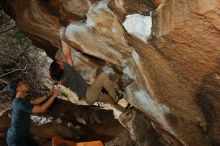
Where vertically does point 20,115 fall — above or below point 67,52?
above

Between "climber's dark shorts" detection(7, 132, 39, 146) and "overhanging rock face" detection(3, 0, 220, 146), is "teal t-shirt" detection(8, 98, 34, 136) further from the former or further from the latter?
"overhanging rock face" detection(3, 0, 220, 146)

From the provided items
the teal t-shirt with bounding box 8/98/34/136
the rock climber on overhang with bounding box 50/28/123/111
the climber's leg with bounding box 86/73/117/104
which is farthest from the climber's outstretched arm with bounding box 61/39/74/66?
the teal t-shirt with bounding box 8/98/34/136

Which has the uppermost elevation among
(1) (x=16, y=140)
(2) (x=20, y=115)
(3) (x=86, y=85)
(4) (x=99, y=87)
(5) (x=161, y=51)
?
(5) (x=161, y=51)

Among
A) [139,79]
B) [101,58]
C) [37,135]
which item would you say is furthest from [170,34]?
[37,135]

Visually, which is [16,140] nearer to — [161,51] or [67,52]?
[161,51]

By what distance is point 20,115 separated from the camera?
5.80 meters

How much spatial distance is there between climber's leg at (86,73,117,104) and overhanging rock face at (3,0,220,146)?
294 mm

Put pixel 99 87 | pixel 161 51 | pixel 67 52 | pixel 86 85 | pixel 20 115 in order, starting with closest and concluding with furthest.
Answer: pixel 161 51
pixel 20 115
pixel 99 87
pixel 86 85
pixel 67 52

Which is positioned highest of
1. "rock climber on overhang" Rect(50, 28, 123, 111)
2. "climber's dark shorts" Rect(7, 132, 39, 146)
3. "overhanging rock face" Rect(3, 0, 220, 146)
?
"overhanging rock face" Rect(3, 0, 220, 146)

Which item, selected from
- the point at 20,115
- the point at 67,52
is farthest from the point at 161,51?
the point at 67,52

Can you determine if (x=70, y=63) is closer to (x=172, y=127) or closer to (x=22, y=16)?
(x=22, y=16)

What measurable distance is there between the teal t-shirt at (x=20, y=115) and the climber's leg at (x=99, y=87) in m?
2.00

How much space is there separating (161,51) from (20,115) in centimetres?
235

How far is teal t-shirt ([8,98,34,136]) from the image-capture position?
5703 mm
